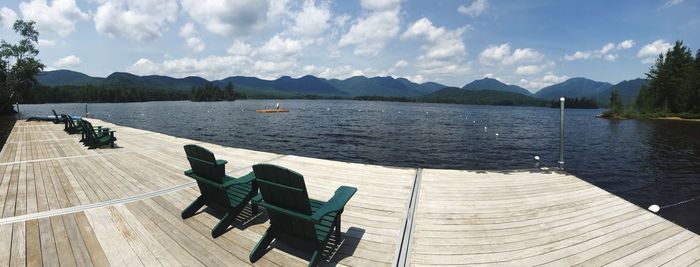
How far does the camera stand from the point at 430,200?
19.0 feet

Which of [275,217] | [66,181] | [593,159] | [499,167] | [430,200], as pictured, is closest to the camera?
[275,217]

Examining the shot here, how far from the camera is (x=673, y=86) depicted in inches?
2618

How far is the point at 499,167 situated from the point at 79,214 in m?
19.1

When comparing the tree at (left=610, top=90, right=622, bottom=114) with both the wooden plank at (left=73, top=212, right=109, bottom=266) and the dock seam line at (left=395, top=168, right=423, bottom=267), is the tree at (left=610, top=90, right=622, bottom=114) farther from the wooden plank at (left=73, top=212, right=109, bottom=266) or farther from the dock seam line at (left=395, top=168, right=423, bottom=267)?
the wooden plank at (left=73, top=212, right=109, bottom=266)

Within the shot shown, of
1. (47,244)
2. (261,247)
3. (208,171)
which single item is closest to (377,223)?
(261,247)

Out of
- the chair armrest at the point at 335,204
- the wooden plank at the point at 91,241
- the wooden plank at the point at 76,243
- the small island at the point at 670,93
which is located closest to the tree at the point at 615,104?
the small island at the point at 670,93

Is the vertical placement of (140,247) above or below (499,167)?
above

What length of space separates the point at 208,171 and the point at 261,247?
1.50 m

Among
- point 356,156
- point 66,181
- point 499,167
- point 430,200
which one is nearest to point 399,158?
point 356,156

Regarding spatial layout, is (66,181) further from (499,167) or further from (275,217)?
(499,167)

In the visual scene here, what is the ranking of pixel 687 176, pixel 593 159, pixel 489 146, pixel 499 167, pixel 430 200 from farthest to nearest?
1. pixel 489 146
2. pixel 593 159
3. pixel 499 167
4. pixel 687 176
5. pixel 430 200

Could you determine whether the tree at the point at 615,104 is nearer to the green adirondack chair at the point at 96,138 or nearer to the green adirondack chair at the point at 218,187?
the green adirondack chair at the point at 218,187

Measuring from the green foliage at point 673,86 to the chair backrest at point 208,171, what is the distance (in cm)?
8715

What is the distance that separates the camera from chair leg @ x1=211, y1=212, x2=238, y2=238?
4.28m
